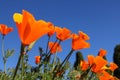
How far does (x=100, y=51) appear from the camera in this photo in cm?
448

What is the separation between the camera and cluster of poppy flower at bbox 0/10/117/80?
1841 millimetres

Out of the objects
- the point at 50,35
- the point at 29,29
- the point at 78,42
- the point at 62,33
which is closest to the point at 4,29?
the point at 50,35

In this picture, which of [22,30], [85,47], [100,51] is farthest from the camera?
[100,51]

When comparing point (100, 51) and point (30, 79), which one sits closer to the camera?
point (30, 79)

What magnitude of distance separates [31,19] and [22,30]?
87 mm

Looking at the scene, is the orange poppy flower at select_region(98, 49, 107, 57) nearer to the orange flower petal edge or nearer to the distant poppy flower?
the distant poppy flower

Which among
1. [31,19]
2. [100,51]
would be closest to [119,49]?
[100,51]

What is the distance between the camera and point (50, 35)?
380 centimetres

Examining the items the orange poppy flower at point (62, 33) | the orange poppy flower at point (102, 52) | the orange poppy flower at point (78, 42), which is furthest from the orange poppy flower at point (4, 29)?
the orange poppy flower at point (102, 52)

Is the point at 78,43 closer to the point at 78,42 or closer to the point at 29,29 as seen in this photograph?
the point at 78,42

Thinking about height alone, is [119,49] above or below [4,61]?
above

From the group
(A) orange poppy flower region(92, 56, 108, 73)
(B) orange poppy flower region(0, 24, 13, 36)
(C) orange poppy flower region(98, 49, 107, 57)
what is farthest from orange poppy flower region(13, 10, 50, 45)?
(C) orange poppy flower region(98, 49, 107, 57)

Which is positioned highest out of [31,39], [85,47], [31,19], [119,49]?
[119,49]

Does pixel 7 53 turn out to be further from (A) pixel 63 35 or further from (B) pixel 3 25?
(A) pixel 63 35
